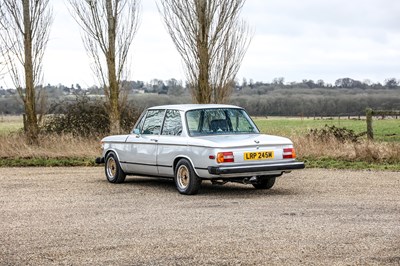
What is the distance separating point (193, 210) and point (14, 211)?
2.91 meters

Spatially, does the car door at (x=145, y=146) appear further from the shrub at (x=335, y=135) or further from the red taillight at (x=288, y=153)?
the shrub at (x=335, y=135)

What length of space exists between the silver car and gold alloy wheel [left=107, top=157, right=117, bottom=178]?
0.28 feet

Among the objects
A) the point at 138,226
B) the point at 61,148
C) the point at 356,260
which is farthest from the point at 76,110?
the point at 356,260

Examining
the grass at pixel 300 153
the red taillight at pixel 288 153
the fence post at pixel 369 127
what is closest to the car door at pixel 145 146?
the red taillight at pixel 288 153

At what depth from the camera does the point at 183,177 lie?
13.1 m

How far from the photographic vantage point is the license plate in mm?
12314

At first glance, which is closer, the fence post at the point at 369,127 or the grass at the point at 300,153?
the grass at the point at 300,153

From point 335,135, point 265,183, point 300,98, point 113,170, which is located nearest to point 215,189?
point 265,183

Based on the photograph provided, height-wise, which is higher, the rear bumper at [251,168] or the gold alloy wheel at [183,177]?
the rear bumper at [251,168]

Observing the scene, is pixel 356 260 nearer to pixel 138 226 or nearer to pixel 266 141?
pixel 138 226

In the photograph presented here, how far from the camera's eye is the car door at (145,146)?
13.9 m

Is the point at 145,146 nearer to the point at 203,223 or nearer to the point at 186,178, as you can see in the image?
the point at 186,178

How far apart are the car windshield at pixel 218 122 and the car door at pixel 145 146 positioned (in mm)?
891

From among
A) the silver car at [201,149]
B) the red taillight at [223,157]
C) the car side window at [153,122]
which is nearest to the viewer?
the red taillight at [223,157]
